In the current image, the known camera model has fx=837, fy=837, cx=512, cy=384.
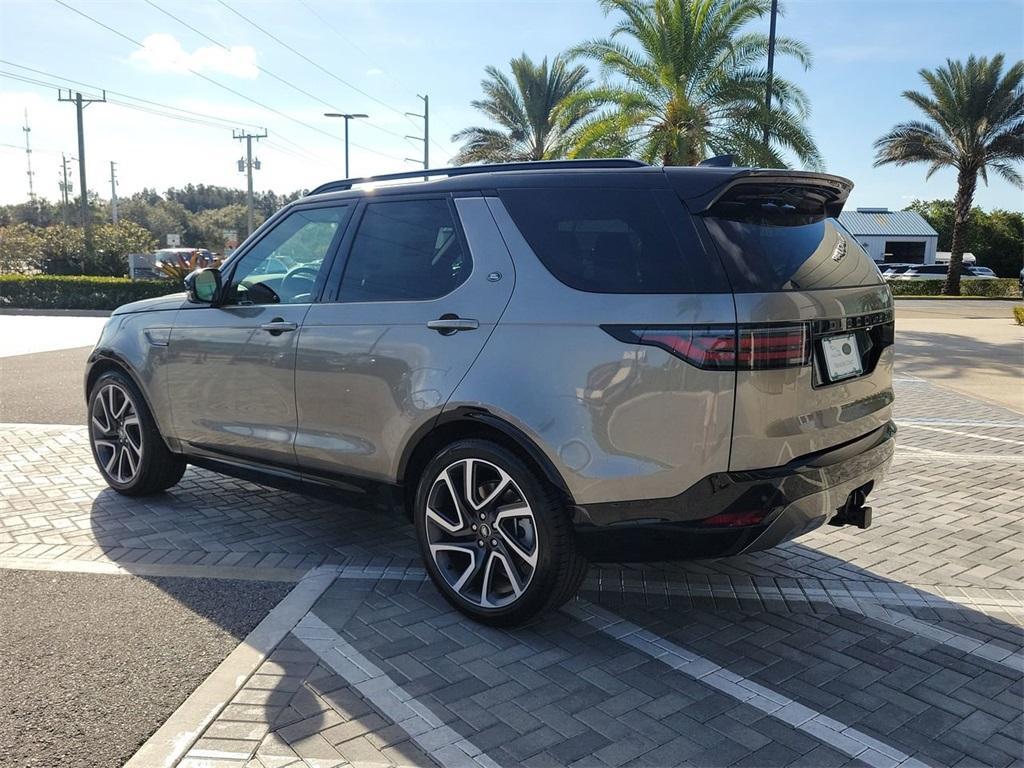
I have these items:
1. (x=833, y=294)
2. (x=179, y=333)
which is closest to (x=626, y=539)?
(x=833, y=294)

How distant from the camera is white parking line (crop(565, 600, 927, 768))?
107 inches

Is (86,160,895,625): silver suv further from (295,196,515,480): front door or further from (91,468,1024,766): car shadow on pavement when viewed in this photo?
(91,468,1024,766): car shadow on pavement

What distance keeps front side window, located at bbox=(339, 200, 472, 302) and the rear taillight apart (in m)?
0.98

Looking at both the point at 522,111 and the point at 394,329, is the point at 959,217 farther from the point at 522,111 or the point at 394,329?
the point at 394,329

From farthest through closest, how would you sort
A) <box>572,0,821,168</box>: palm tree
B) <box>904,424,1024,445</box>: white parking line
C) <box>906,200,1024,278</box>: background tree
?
<box>906,200,1024,278</box>: background tree < <box>572,0,821,168</box>: palm tree < <box>904,424,1024,445</box>: white parking line

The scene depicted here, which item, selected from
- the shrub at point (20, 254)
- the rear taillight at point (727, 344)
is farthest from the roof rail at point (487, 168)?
the shrub at point (20, 254)

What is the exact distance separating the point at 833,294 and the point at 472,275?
58.5 inches

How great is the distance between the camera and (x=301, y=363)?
419cm

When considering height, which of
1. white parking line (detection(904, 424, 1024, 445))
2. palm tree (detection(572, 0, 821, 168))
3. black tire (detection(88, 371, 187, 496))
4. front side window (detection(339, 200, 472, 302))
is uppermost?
palm tree (detection(572, 0, 821, 168))

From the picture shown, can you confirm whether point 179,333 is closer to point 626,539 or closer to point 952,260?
point 626,539

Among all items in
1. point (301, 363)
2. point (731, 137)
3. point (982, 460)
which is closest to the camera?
point (301, 363)

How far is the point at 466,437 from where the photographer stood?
11.9 feet

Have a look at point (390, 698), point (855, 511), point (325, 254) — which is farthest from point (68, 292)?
point (855, 511)

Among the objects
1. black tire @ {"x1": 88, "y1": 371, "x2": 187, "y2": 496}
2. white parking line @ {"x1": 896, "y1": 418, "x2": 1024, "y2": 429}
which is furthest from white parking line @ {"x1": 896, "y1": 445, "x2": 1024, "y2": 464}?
black tire @ {"x1": 88, "y1": 371, "x2": 187, "y2": 496}
